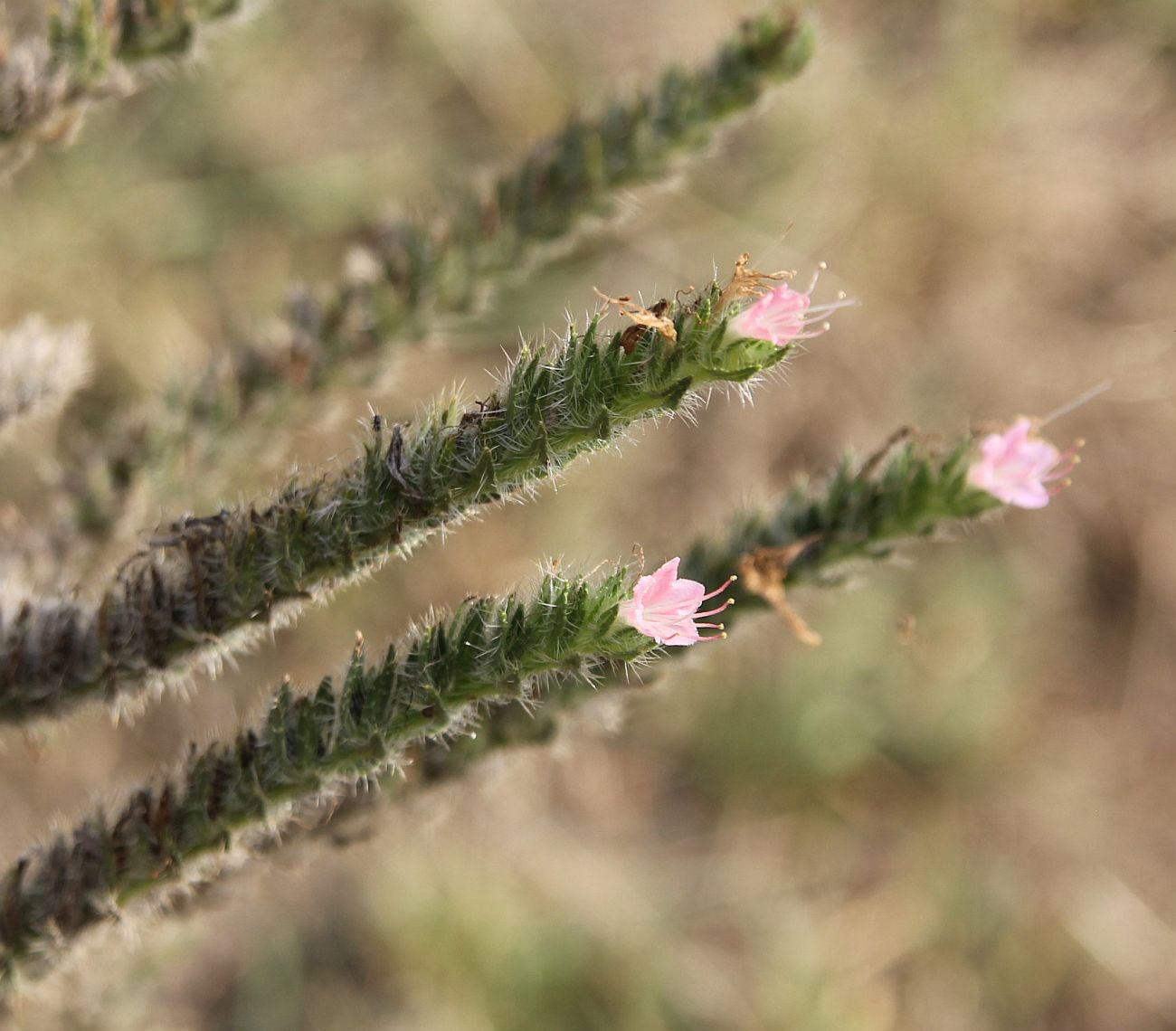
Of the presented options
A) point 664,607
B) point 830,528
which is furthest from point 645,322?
point 830,528

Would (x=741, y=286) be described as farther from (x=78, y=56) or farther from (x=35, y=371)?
(x=35, y=371)

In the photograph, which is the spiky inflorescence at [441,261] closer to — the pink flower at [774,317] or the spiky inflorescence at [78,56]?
the spiky inflorescence at [78,56]

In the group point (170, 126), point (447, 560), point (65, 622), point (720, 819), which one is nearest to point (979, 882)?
point (720, 819)

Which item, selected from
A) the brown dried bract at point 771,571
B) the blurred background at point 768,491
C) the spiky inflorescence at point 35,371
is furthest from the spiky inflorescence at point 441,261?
the blurred background at point 768,491

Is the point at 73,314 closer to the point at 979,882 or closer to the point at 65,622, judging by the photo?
the point at 65,622

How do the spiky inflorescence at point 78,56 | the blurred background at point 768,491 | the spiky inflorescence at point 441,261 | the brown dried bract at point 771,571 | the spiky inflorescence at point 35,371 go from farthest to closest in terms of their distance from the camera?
1. the blurred background at point 768,491
2. the spiky inflorescence at point 441,261
3. the spiky inflorescence at point 35,371
4. the spiky inflorescence at point 78,56
5. the brown dried bract at point 771,571

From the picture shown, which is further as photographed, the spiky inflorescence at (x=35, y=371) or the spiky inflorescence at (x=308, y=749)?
the spiky inflorescence at (x=35, y=371)
